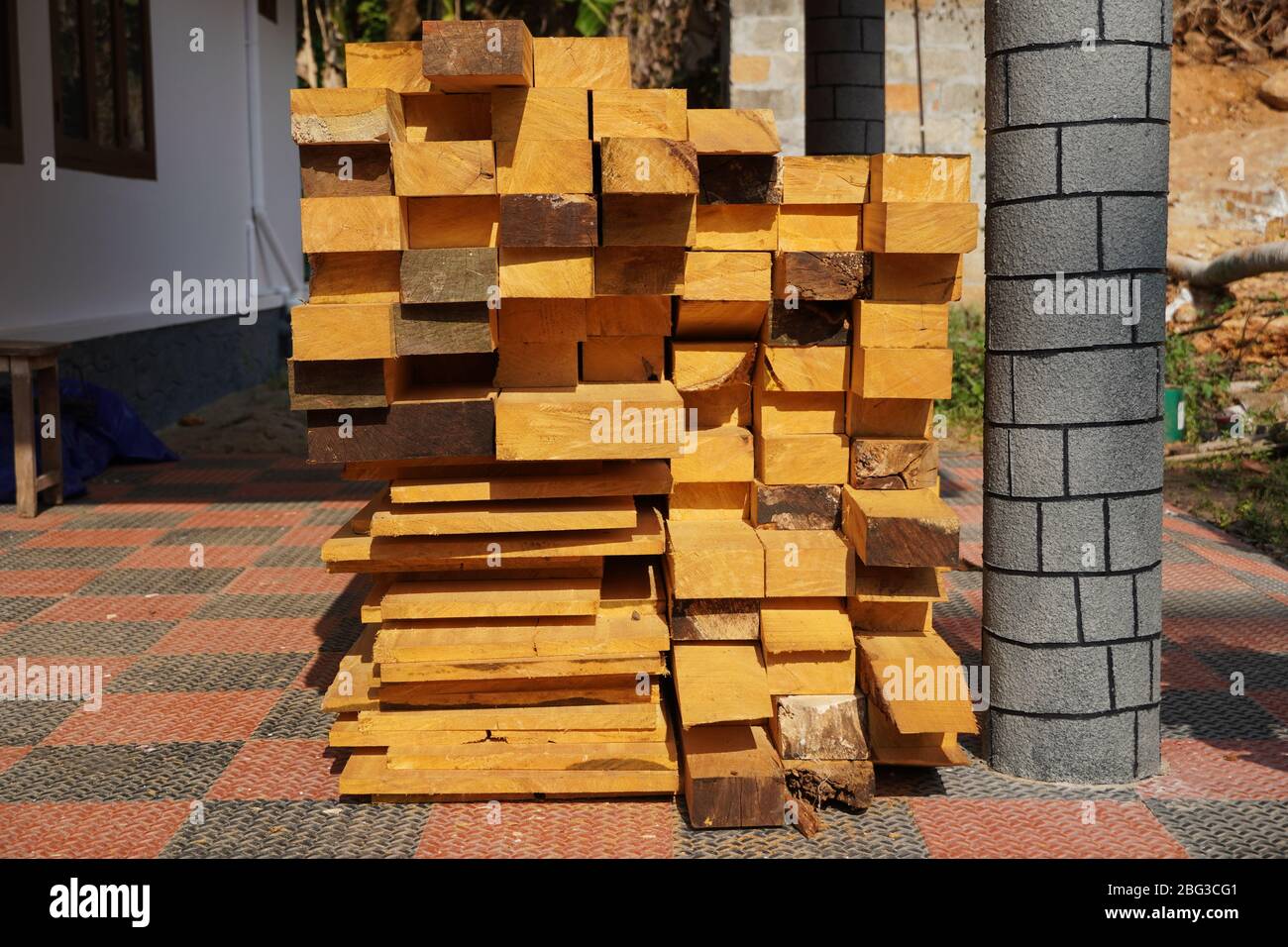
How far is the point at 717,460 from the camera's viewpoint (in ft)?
13.2

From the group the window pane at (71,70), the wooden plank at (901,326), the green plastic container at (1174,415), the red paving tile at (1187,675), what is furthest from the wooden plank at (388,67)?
the green plastic container at (1174,415)

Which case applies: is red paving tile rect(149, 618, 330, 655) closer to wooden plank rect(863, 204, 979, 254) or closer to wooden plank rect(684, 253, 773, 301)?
wooden plank rect(684, 253, 773, 301)

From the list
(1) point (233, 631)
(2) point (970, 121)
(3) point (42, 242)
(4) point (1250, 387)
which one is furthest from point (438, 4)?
(1) point (233, 631)

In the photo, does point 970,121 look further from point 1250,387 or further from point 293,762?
point 293,762

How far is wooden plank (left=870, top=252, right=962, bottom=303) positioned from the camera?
3.83 metres

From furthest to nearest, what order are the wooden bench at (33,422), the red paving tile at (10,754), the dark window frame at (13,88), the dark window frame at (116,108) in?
1. the dark window frame at (116,108)
2. the dark window frame at (13,88)
3. the wooden bench at (33,422)
4. the red paving tile at (10,754)

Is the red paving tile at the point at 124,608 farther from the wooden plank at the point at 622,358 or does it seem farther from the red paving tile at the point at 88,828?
the wooden plank at the point at 622,358

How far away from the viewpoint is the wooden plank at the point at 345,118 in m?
3.55

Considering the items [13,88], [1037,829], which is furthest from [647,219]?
[13,88]

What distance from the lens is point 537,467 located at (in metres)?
3.88

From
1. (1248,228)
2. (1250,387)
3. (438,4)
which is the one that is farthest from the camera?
(438,4)

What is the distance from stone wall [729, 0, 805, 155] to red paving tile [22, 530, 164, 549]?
7.48m

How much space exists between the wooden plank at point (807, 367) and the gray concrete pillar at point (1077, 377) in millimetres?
448

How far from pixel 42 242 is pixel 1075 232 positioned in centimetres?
768
